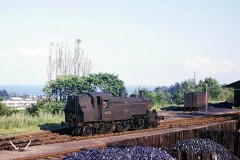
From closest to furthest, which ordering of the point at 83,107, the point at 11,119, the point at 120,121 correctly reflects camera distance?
1. the point at 83,107
2. the point at 120,121
3. the point at 11,119

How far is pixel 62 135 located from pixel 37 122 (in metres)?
6.27

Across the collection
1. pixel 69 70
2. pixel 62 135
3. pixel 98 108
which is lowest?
pixel 62 135

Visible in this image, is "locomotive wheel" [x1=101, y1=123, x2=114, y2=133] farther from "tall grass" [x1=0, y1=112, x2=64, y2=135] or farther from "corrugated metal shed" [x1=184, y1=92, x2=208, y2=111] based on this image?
"corrugated metal shed" [x1=184, y1=92, x2=208, y2=111]

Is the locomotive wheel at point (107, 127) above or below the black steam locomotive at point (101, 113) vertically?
below

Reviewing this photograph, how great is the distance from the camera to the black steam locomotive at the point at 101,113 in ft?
82.6

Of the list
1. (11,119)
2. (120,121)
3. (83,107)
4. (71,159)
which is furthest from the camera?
(11,119)

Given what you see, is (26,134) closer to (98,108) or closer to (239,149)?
(98,108)

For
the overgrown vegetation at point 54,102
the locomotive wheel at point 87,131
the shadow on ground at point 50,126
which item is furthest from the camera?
the overgrown vegetation at point 54,102

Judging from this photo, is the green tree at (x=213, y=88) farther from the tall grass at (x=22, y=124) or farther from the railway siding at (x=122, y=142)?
the railway siding at (x=122, y=142)

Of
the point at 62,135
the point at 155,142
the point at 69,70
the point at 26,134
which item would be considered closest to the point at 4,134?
the point at 26,134

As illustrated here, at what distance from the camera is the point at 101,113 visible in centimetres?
2578

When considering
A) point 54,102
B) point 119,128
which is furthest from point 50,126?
point 54,102

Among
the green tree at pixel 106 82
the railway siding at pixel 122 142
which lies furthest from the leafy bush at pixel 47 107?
the railway siding at pixel 122 142

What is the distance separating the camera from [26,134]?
2561 cm
